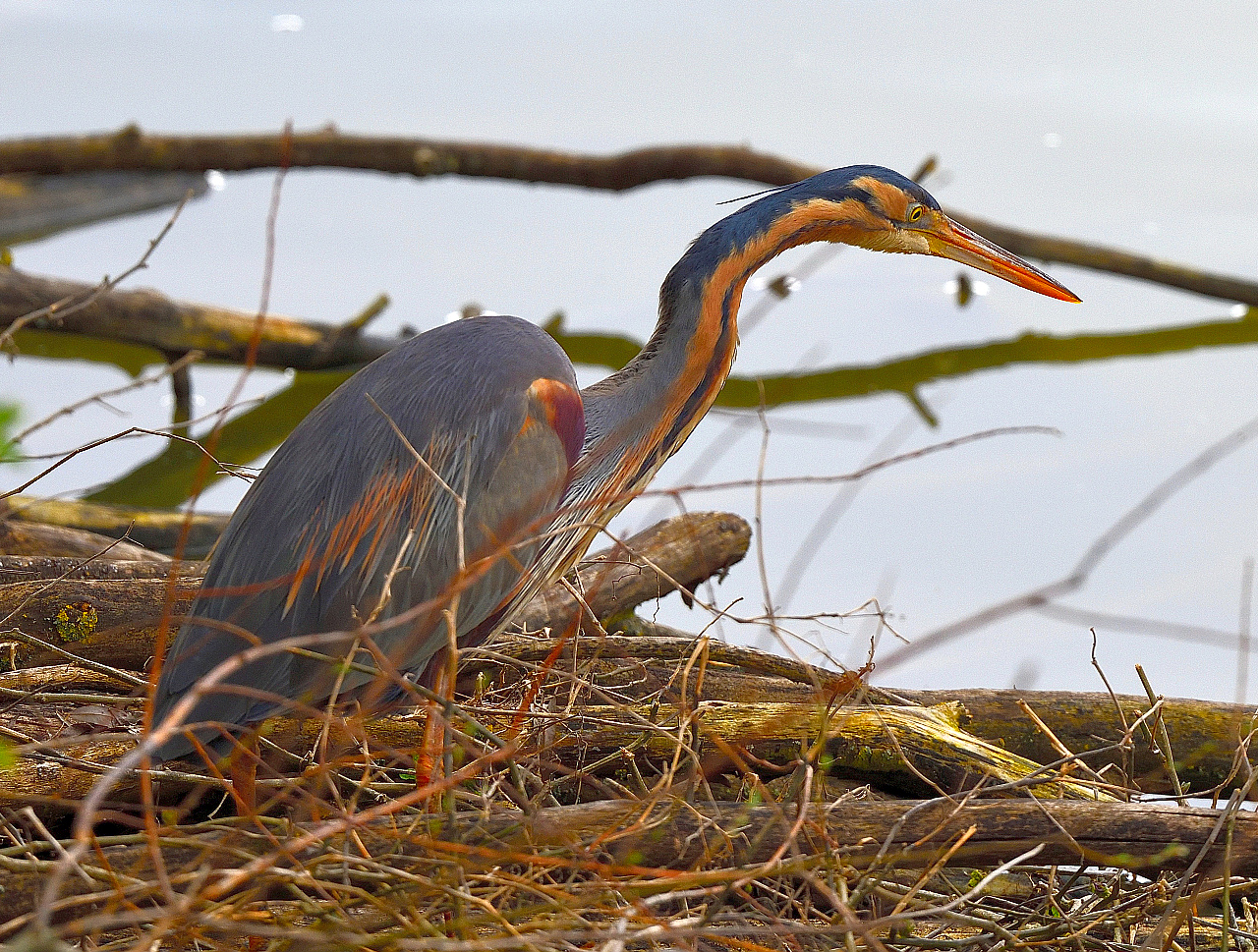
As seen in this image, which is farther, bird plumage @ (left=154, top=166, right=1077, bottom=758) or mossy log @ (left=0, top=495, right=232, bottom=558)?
mossy log @ (left=0, top=495, right=232, bottom=558)

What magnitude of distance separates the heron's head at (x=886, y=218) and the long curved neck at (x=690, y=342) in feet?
0.04

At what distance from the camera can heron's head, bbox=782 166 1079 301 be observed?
2.97m

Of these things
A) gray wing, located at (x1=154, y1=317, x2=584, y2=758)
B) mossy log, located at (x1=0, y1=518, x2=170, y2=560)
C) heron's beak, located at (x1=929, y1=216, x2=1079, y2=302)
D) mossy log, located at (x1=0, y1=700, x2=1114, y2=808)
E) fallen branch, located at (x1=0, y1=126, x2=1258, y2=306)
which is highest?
fallen branch, located at (x1=0, y1=126, x2=1258, y2=306)

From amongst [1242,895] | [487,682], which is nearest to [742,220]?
[487,682]

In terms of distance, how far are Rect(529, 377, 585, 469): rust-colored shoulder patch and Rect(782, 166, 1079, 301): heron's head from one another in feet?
1.99

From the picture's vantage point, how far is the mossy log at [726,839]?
6.16 ft

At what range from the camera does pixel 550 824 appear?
75.9 inches

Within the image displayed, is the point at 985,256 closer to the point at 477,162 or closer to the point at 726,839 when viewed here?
the point at 726,839

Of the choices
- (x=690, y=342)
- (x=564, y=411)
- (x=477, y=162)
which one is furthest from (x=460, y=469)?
(x=477, y=162)

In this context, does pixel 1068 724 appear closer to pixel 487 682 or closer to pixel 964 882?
pixel 964 882

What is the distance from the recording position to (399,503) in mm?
2695

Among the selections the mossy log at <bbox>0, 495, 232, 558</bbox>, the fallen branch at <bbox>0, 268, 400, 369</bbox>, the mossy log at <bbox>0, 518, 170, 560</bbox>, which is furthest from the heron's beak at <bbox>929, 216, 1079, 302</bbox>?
the fallen branch at <bbox>0, 268, 400, 369</bbox>

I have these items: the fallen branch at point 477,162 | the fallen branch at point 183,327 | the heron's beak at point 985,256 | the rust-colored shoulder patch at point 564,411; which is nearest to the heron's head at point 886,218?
the heron's beak at point 985,256

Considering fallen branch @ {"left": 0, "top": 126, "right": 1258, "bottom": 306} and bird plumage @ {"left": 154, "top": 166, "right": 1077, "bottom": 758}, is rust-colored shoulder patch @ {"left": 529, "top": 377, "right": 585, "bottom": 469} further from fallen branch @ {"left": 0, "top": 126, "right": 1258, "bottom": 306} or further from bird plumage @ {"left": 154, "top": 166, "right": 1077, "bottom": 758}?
fallen branch @ {"left": 0, "top": 126, "right": 1258, "bottom": 306}
